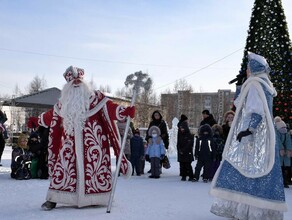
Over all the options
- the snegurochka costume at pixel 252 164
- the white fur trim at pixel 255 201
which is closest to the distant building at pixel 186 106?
the snegurochka costume at pixel 252 164

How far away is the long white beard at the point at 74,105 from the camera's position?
21.0 feet

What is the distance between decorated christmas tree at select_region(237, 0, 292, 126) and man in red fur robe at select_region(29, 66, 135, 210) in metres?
6.83

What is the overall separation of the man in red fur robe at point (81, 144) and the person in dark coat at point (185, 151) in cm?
469

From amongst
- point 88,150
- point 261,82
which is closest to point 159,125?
point 88,150

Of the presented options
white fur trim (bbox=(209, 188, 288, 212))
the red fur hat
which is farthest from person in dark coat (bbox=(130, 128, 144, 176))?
white fur trim (bbox=(209, 188, 288, 212))

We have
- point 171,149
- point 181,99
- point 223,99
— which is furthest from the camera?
point 223,99

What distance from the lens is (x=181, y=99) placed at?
63.2 m

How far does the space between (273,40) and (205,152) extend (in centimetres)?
382

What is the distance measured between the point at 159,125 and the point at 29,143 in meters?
3.58

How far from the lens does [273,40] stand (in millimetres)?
12539

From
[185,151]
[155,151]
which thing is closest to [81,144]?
[185,151]

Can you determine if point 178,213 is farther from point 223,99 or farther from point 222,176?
point 223,99

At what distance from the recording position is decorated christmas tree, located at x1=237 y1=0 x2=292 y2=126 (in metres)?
12.3

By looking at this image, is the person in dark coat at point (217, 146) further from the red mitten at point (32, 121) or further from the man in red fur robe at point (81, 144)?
the red mitten at point (32, 121)
